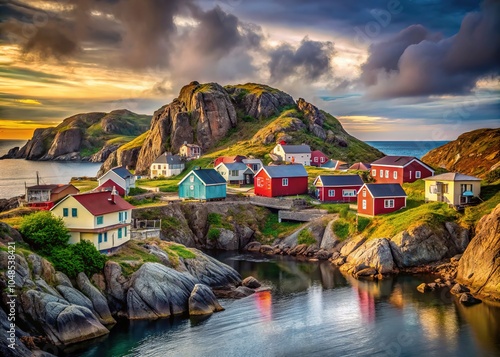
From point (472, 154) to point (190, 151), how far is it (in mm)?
74603

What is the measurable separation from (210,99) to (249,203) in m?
82.5

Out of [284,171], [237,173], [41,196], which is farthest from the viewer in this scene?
[237,173]

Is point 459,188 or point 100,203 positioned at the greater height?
point 459,188

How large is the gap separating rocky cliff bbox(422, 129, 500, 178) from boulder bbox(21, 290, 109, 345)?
71853 millimetres

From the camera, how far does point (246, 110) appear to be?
17075 cm

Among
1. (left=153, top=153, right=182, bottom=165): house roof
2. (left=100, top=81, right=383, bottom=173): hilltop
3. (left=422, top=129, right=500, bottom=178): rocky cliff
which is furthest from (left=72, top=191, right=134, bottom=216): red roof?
(left=100, top=81, right=383, bottom=173): hilltop

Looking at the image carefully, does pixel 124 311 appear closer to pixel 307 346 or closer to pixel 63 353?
pixel 63 353

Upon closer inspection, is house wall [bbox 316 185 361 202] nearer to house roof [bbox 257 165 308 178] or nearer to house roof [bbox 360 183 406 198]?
house roof [bbox 257 165 308 178]

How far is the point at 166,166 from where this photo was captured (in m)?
128

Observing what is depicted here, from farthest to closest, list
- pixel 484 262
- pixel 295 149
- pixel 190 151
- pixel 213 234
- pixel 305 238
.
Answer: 1. pixel 190 151
2. pixel 295 149
3. pixel 213 234
4. pixel 305 238
5. pixel 484 262

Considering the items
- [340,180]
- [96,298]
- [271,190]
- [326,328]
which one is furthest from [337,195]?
[96,298]

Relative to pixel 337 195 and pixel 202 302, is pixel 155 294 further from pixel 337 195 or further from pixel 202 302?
pixel 337 195

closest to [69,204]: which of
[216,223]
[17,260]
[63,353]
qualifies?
[17,260]

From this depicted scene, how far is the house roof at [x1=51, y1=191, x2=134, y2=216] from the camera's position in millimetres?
48812
